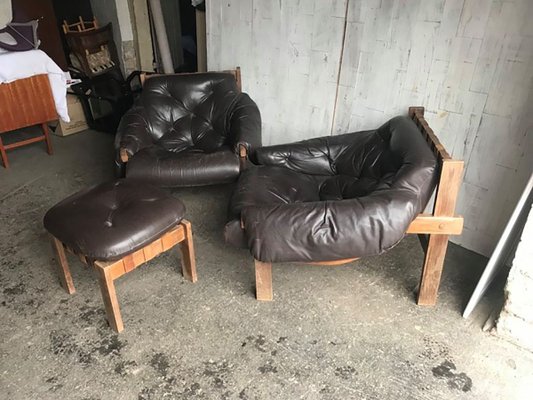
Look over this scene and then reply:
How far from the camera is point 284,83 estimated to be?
10.0 ft

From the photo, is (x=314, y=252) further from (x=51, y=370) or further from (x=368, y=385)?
(x=51, y=370)

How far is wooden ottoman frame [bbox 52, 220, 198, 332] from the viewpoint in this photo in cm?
183

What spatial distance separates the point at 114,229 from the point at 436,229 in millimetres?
1411

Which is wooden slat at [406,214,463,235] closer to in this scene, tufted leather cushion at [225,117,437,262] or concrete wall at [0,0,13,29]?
tufted leather cushion at [225,117,437,262]

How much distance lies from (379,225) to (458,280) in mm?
776

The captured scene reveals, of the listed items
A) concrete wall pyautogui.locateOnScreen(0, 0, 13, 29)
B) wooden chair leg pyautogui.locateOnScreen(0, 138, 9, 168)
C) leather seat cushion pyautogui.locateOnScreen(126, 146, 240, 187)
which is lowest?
wooden chair leg pyautogui.locateOnScreen(0, 138, 9, 168)

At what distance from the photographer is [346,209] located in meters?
1.82

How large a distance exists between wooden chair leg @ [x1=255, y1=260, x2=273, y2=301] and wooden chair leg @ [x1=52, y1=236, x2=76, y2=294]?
0.94m

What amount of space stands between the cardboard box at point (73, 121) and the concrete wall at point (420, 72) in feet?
5.83

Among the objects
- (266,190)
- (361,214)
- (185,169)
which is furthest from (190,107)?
(361,214)

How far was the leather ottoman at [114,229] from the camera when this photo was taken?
1.81 metres

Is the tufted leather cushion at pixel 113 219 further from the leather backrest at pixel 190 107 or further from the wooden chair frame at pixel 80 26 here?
the wooden chair frame at pixel 80 26

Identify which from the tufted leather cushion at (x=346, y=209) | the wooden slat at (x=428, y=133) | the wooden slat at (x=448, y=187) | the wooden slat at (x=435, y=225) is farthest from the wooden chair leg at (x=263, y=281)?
the wooden slat at (x=428, y=133)

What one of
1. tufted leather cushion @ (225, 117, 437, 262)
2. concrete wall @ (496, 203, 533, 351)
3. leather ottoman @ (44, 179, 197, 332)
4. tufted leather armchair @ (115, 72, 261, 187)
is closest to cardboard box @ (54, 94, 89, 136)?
tufted leather armchair @ (115, 72, 261, 187)
